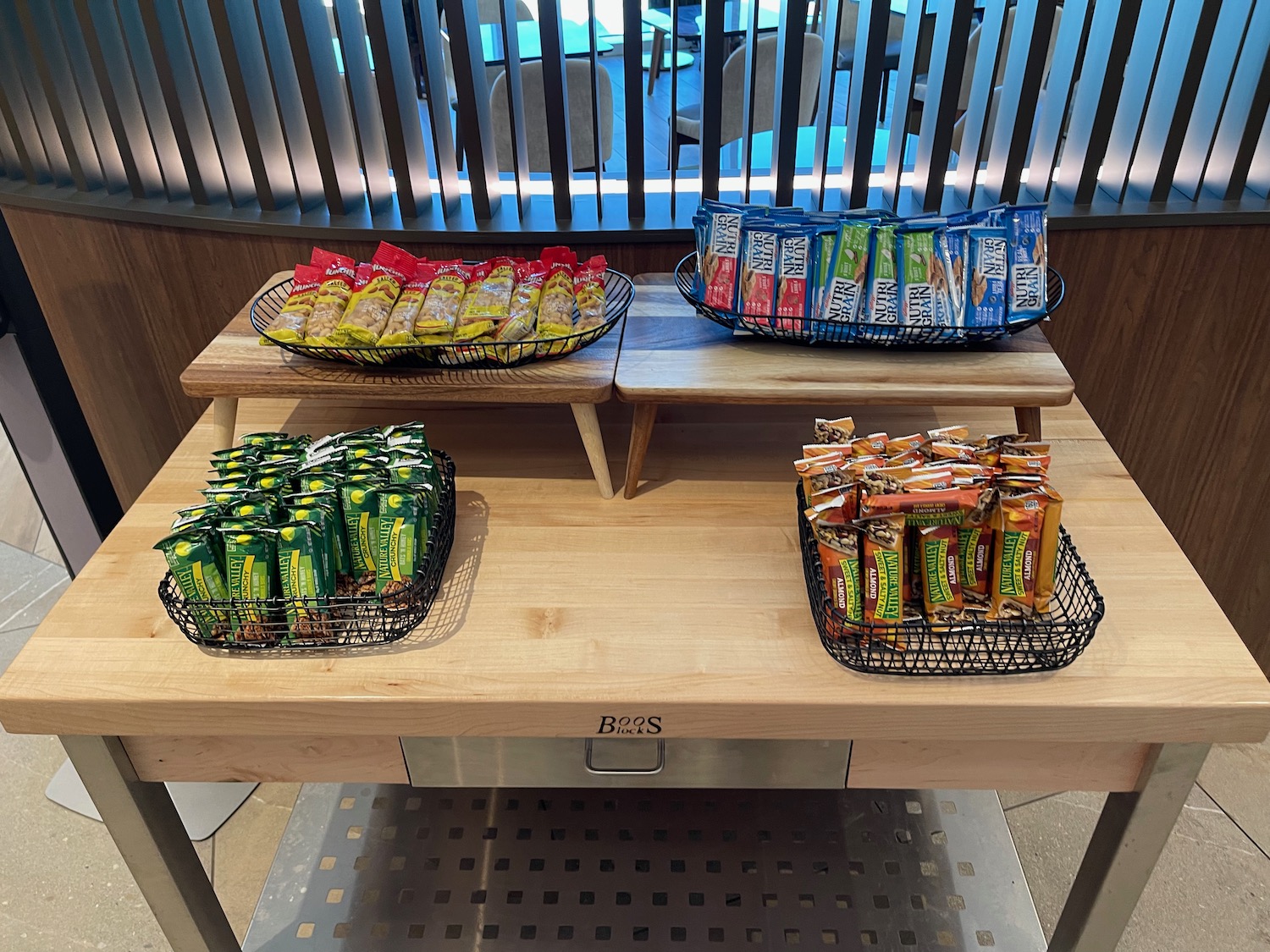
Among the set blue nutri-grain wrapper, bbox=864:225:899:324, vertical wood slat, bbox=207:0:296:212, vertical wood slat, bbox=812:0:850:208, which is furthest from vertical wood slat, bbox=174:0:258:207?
blue nutri-grain wrapper, bbox=864:225:899:324

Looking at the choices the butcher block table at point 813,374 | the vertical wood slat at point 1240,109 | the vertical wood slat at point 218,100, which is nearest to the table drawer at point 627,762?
the butcher block table at point 813,374

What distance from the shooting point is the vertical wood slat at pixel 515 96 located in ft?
4.44

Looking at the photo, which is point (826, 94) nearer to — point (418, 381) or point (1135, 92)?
point (1135, 92)

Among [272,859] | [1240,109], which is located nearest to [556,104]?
[1240,109]

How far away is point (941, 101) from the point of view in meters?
1.42

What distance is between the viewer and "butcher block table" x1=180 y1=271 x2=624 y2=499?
1154 millimetres

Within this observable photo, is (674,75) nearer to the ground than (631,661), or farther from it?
farther from it

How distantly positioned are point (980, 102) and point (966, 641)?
89 centimetres

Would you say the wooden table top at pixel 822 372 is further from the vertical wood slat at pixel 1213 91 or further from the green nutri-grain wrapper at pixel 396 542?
the vertical wood slat at pixel 1213 91

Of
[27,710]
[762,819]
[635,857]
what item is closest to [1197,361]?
[762,819]

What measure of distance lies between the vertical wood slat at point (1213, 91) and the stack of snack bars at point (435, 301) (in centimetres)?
97

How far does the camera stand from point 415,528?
1.08m

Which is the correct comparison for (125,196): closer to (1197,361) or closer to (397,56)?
(397,56)

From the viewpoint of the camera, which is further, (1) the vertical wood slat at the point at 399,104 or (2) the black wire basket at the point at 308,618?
Result: (1) the vertical wood slat at the point at 399,104
